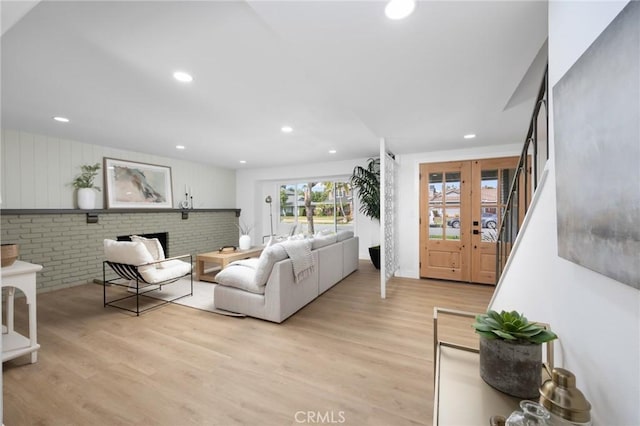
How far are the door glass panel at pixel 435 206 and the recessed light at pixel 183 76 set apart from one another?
381 centimetres

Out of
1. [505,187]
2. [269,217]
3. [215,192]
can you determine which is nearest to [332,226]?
[269,217]

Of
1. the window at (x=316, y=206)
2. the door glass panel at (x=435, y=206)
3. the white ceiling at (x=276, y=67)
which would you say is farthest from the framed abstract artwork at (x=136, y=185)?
the door glass panel at (x=435, y=206)

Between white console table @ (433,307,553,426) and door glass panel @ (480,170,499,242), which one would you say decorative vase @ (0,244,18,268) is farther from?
door glass panel @ (480,170,499,242)

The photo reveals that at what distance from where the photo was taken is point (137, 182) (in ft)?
16.5

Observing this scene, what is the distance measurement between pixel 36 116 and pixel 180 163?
277 cm

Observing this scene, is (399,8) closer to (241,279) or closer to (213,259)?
(241,279)

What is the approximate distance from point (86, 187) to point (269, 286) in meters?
3.79

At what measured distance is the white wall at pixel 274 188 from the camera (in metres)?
6.04

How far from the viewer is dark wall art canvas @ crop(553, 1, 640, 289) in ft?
1.84

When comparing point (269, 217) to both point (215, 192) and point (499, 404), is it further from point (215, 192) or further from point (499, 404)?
point (499, 404)

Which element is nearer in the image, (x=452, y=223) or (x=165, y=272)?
(x=165, y=272)

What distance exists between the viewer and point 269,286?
9.09 feet

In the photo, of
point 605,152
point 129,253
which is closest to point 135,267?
point 129,253

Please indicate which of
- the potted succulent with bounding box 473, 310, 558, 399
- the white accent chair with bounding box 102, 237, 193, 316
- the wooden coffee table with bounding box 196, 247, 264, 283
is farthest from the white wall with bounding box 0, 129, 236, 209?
the potted succulent with bounding box 473, 310, 558, 399
